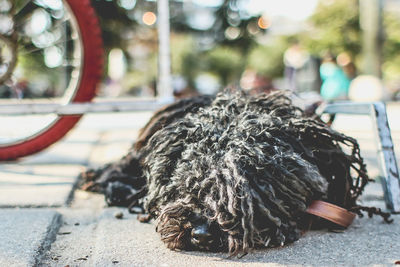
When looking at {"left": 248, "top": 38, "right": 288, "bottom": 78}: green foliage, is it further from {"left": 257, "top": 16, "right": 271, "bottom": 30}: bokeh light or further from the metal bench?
the metal bench

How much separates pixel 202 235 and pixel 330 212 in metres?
0.62

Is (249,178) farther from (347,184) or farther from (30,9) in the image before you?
(30,9)

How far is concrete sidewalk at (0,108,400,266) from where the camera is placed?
5.72ft

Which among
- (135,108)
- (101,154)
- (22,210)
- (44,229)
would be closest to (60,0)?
(135,108)

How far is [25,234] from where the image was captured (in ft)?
6.51

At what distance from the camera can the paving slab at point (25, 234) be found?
5.67 feet

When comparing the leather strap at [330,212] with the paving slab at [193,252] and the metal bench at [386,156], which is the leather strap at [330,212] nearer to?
the paving slab at [193,252]

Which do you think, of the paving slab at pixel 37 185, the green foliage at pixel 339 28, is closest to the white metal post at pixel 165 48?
the paving slab at pixel 37 185

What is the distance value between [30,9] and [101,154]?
1.32 meters

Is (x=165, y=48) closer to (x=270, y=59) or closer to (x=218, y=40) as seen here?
(x=218, y=40)

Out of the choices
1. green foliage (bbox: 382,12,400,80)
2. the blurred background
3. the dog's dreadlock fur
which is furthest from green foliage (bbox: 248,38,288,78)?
the dog's dreadlock fur

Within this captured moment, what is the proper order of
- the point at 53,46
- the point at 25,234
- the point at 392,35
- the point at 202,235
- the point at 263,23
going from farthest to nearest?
the point at 392,35 < the point at 263,23 < the point at 53,46 < the point at 25,234 < the point at 202,235

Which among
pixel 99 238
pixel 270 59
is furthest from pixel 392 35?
pixel 99 238

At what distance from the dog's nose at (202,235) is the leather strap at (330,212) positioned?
477 mm
